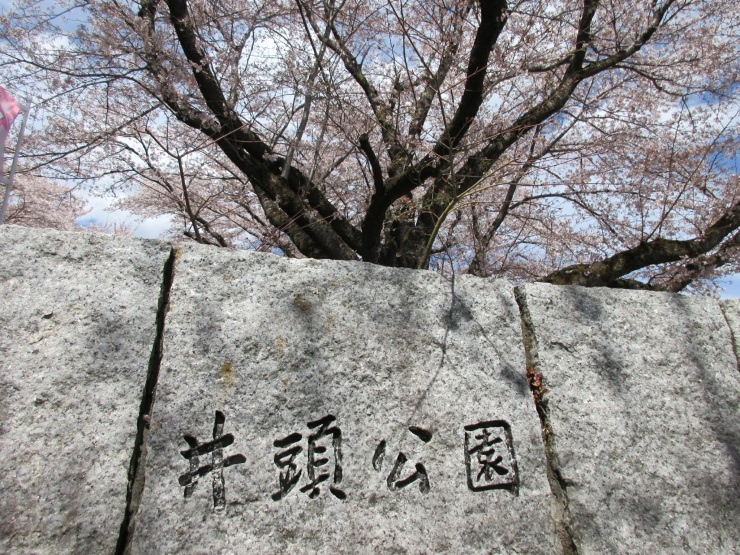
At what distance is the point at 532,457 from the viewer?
1533 millimetres

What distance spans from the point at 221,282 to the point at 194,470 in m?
0.57

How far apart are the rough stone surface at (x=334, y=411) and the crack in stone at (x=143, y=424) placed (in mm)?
32

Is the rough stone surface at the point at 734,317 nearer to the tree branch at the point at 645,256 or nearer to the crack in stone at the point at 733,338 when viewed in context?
the crack in stone at the point at 733,338

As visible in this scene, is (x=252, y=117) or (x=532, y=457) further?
(x=252, y=117)

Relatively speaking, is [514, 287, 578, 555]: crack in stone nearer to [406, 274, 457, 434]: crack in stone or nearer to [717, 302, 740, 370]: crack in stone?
[406, 274, 457, 434]: crack in stone

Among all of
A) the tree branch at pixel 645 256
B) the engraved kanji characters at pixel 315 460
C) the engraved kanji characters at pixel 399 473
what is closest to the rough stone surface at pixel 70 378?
the engraved kanji characters at pixel 315 460

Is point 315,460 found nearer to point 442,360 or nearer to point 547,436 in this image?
point 442,360

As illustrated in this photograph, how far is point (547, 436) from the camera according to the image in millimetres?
1586

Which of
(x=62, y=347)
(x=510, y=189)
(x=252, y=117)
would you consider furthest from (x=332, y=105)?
(x=62, y=347)

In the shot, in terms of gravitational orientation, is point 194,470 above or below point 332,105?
below

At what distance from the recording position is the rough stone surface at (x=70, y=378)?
4.00 feet

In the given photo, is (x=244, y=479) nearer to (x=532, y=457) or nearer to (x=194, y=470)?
(x=194, y=470)

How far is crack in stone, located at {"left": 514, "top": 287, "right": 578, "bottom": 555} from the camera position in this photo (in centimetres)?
146

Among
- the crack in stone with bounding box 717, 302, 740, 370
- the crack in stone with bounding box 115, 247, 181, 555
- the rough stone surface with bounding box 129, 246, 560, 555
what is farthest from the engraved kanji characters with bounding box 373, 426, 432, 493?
the crack in stone with bounding box 717, 302, 740, 370
